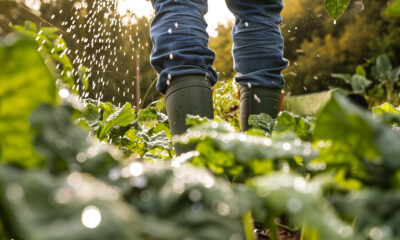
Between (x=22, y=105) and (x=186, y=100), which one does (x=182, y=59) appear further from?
(x=22, y=105)

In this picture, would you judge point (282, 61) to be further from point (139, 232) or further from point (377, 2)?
point (377, 2)

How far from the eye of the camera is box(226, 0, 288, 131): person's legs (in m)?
1.69

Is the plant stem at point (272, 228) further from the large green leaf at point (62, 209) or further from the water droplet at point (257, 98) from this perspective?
the water droplet at point (257, 98)

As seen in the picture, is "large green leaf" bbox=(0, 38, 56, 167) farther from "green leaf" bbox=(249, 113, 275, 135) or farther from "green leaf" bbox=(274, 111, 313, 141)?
"green leaf" bbox=(249, 113, 275, 135)

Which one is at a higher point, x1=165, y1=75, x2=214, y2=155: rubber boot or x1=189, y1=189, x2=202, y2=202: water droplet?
x1=165, y1=75, x2=214, y2=155: rubber boot

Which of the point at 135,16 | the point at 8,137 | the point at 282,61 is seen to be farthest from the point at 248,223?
the point at 135,16

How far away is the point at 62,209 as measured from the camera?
0.90 ft

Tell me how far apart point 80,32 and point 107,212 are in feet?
28.4

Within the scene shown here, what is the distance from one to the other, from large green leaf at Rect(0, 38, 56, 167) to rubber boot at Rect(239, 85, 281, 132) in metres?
1.36

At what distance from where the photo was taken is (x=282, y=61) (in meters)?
1.81

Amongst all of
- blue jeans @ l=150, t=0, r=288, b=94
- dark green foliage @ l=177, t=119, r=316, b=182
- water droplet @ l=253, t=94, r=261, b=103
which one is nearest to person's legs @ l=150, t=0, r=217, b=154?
blue jeans @ l=150, t=0, r=288, b=94

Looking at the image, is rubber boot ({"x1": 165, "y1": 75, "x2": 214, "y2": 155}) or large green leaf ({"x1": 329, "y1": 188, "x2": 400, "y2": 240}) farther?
rubber boot ({"x1": 165, "y1": 75, "x2": 214, "y2": 155})

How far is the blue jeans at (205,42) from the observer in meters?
1.36

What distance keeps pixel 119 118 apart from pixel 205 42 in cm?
46
